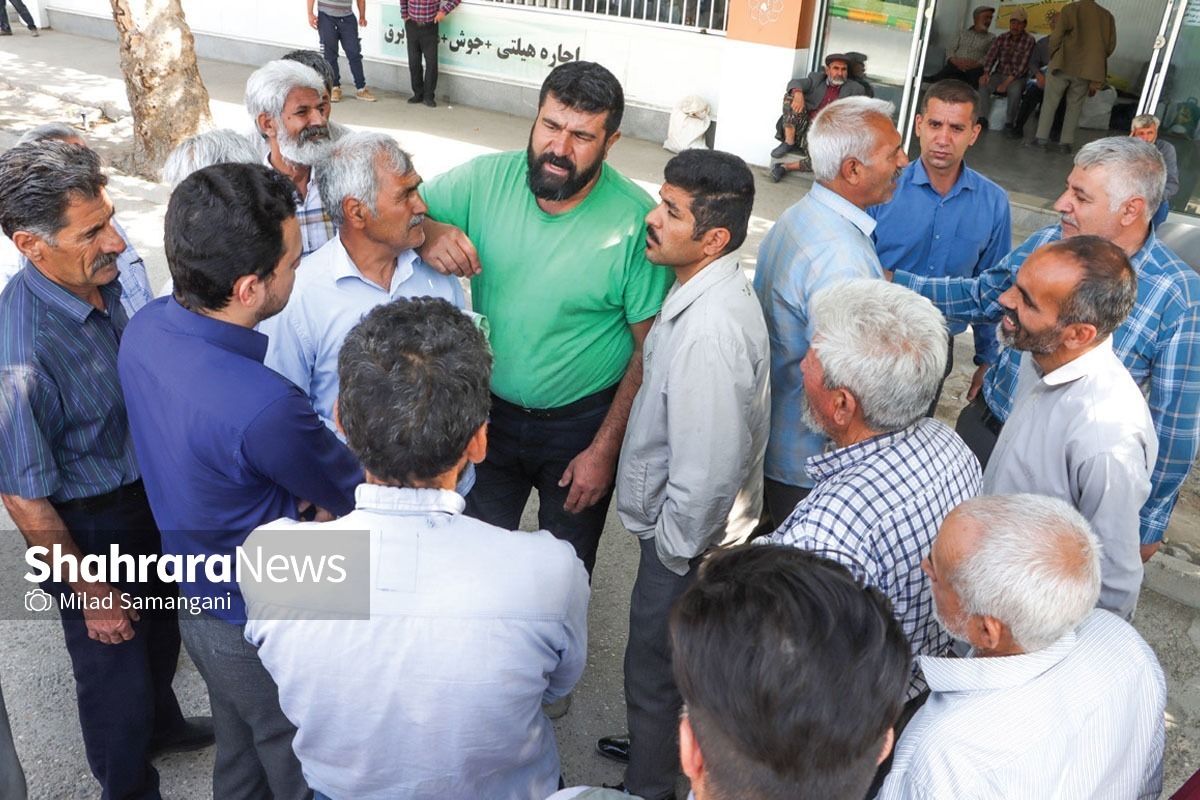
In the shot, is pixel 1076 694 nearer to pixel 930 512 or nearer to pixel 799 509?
pixel 930 512

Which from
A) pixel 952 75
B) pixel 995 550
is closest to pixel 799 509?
pixel 995 550

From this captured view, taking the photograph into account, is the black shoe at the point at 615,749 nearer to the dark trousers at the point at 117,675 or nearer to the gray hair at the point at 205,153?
the dark trousers at the point at 117,675

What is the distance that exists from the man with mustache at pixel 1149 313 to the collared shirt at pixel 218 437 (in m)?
2.22

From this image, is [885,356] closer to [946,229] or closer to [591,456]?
[591,456]

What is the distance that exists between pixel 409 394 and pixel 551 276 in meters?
1.29

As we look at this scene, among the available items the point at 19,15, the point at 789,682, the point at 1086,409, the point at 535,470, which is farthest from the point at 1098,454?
the point at 19,15

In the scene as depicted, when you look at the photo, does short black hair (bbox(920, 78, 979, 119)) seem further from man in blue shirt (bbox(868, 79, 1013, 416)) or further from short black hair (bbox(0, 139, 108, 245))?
short black hair (bbox(0, 139, 108, 245))

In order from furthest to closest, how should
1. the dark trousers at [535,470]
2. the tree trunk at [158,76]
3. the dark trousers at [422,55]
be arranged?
the dark trousers at [422,55]
the tree trunk at [158,76]
the dark trousers at [535,470]

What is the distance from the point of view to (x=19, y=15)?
1505cm

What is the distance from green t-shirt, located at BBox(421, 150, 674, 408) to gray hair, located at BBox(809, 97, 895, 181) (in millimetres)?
566

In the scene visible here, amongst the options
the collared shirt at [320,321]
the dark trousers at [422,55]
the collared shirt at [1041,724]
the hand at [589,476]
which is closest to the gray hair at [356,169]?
the collared shirt at [320,321]

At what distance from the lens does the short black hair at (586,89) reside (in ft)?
9.22

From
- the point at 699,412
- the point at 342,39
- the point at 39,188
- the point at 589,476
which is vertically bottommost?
the point at 589,476

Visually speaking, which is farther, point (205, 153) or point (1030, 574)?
point (205, 153)
